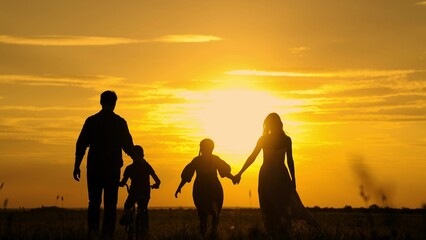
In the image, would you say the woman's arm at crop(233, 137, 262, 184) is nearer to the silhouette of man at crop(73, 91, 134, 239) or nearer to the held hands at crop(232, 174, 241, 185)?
the held hands at crop(232, 174, 241, 185)

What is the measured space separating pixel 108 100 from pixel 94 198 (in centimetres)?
191

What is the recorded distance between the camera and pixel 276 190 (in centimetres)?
1421

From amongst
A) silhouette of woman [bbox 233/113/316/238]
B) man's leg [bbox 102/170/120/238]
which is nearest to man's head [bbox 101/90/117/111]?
man's leg [bbox 102/170/120/238]

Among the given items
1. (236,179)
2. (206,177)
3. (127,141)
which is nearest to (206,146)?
(206,177)

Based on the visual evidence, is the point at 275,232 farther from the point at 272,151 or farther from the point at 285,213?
the point at 272,151

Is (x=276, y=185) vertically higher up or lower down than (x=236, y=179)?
lower down

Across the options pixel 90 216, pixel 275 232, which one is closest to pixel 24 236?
pixel 90 216

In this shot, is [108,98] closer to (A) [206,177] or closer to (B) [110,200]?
(B) [110,200]

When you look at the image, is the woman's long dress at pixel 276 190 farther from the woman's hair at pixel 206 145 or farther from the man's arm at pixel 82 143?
the man's arm at pixel 82 143

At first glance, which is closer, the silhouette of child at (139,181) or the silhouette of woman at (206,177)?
the silhouette of woman at (206,177)

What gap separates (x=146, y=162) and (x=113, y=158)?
3586 mm

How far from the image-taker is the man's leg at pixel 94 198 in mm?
12796

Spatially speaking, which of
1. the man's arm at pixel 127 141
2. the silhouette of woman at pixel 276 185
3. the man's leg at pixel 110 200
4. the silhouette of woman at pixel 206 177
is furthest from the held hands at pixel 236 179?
the man's leg at pixel 110 200

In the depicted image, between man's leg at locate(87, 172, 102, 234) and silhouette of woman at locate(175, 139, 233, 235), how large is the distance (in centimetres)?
366
